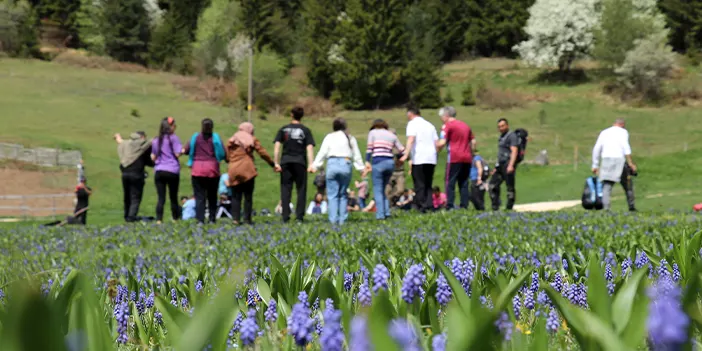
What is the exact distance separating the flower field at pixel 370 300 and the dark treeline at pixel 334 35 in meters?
71.6

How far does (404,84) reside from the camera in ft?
266

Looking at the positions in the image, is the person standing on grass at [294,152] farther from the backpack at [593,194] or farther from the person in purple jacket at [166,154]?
the backpack at [593,194]

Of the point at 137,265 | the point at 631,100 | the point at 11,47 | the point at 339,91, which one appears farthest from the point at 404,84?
the point at 137,265

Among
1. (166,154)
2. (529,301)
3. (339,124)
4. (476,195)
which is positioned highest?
(339,124)

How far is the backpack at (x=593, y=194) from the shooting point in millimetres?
15633

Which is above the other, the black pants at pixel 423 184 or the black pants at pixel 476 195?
the black pants at pixel 423 184

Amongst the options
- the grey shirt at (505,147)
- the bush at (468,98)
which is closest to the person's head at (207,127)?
the grey shirt at (505,147)

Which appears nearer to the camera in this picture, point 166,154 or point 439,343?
point 439,343

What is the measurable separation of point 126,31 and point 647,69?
59.2 metres

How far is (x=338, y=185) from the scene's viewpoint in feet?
38.9

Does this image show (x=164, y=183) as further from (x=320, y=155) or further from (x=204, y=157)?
(x=320, y=155)

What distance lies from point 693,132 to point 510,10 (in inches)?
2054

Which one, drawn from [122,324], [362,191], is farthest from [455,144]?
[122,324]

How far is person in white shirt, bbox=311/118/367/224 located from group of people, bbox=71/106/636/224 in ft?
0.05
